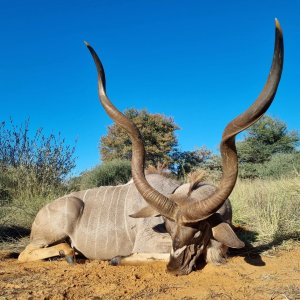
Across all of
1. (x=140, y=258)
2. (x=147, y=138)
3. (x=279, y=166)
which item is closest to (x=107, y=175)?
(x=279, y=166)

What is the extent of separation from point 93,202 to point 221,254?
155cm

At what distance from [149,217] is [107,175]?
8.51 meters

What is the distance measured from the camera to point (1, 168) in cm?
873

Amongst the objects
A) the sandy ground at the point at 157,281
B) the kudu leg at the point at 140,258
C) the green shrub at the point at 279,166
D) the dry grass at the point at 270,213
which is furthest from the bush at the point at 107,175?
the sandy ground at the point at 157,281

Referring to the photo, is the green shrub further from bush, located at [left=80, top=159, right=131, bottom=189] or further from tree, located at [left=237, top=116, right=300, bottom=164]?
bush, located at [left=80, top=159, right=131, bottom=189]

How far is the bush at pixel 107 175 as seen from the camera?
11.3 meters

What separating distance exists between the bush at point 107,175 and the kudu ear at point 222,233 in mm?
7446

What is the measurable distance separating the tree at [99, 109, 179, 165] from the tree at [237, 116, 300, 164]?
366cm

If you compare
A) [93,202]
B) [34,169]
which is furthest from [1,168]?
[93,202]

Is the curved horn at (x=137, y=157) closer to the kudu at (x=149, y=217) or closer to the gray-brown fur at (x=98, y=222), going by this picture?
the kudu at (x=149, y=217)

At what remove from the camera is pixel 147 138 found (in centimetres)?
1980

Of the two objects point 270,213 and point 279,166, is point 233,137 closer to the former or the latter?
point 270,213

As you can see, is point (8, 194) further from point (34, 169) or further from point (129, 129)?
point (129, 129)

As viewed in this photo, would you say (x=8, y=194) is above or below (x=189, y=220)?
above
